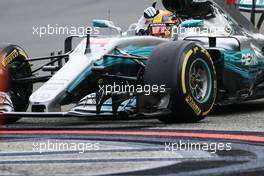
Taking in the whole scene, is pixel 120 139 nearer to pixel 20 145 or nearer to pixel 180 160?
pixel 20 145

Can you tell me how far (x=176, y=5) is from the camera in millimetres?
9102

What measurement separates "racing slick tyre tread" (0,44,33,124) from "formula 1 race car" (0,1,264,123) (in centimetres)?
1

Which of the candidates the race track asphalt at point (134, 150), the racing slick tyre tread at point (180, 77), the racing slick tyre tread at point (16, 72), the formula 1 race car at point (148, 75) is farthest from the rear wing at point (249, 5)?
the racing slick tyre tread at point (16, 72)

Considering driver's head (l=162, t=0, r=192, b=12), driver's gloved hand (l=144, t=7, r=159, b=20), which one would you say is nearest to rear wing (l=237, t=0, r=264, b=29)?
driver's head (l=162, t=0, r=192, b=12)

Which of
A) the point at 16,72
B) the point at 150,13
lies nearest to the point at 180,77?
the point at 150,13

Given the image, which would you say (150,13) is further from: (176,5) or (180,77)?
(180,77)

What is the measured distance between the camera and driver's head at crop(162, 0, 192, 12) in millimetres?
9031

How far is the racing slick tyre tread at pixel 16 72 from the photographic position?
8.16 meters

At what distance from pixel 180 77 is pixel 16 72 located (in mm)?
2204

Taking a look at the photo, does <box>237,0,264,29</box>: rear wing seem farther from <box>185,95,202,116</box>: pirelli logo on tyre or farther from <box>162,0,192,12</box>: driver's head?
<box>185,95,202,116</box>: pirelli logo on tyre

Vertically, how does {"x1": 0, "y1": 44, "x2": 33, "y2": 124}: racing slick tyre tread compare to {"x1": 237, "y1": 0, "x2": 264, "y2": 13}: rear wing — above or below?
below

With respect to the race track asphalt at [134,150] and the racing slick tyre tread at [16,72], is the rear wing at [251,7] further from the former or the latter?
the racing slick tyre tread at [16,72]

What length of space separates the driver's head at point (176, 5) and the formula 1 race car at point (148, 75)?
0.39 metres

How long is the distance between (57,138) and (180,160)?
161 centimetres
